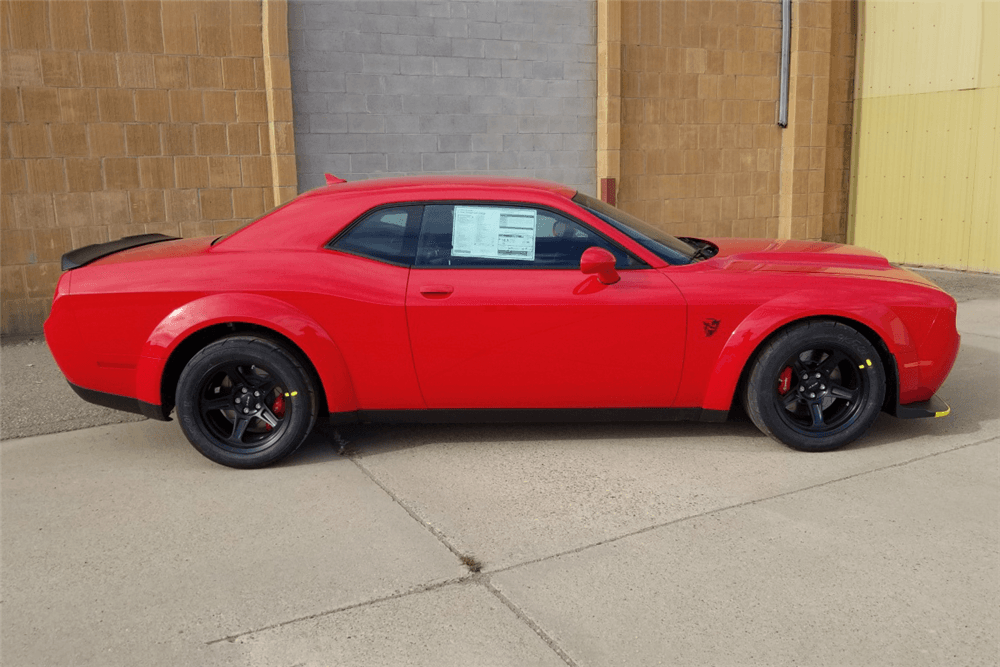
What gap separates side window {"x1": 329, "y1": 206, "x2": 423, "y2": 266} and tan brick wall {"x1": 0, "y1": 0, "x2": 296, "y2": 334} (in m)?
4.30

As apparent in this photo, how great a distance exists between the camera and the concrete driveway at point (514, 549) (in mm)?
2824

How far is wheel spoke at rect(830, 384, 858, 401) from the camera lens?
4496mm

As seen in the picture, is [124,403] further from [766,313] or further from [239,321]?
[766,313]

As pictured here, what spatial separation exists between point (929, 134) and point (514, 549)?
9.74m

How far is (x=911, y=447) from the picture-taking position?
181 inches

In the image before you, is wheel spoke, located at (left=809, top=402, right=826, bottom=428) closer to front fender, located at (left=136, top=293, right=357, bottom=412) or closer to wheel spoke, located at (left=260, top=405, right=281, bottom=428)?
front fender, located at (left=136, top=293, right=357, bottom=412)

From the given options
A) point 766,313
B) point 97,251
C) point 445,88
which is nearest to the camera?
point 766,313

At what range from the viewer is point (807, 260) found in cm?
473

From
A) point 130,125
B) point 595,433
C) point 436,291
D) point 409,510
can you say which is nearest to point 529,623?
point 409,510

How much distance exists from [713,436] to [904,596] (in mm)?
1809

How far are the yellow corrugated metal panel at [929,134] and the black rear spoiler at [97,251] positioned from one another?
926cm

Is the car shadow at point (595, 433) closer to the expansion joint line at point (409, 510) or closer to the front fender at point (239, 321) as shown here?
the expansion joint line at point (409, 510)

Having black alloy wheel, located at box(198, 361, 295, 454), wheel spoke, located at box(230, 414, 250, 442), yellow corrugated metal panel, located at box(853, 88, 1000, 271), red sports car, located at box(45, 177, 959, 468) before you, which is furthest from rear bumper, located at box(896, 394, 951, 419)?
yellow corrugated metal panel, located at box(853, 88, 1000, 271)

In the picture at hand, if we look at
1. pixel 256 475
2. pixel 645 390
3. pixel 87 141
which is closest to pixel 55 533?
pixel 256 475
